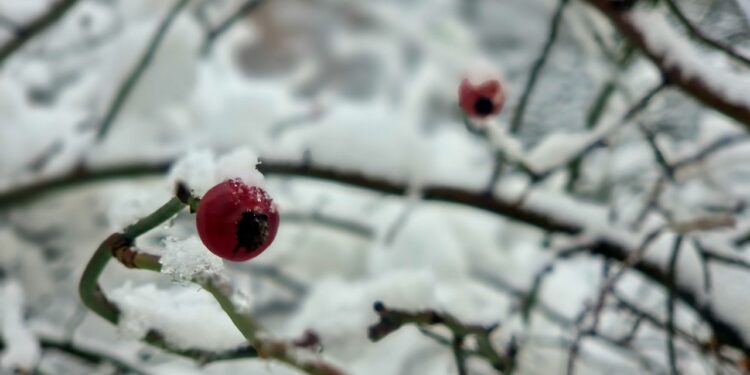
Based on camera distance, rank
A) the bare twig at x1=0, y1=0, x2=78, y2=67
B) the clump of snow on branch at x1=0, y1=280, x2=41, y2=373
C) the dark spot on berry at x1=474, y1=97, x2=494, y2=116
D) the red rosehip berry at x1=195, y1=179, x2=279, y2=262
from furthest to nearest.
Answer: the bare twig at x1=0, y1=0, x2=78, y2=67
the dark spot on berry at x1=474, y1=97, x2=494, y2=116
the clump of snow on branch at x1=0, y1=280, x2=41, y2=373
the red rosehip berry at x1=195, y1=179, x2=279, y2=262

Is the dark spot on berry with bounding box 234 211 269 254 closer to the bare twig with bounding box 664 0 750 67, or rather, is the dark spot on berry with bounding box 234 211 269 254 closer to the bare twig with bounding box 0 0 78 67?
the bare twig with bounding box 664 0 750 67

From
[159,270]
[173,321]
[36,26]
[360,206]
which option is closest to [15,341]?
[173,321]

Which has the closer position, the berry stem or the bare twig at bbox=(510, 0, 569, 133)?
the berry stem

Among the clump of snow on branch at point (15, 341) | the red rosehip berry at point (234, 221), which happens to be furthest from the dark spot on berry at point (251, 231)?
the clump of snow on branch at point (15, 341)

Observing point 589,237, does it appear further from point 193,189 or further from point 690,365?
point 193,189

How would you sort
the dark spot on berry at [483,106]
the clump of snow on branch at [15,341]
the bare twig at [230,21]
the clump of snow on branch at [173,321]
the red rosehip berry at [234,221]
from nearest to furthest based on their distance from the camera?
the red rosehip berry at [234,221] < the clump of snow on branch at [173,321] < the clump of snow on branch at [15,341] < the dark spot on berry at [483,106] < the bare twig at [230,21]

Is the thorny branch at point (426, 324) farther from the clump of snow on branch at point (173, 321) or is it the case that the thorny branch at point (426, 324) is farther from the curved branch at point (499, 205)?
the curved branch at point (499, 205)

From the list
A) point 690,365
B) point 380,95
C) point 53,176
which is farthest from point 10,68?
point 380,95

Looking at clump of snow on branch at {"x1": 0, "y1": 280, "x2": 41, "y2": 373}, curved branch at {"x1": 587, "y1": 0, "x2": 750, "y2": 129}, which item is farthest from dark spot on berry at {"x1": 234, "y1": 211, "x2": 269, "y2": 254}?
curved branch at {"x1": 587, "y1": 0, "x2": 750, "y2": 129}
